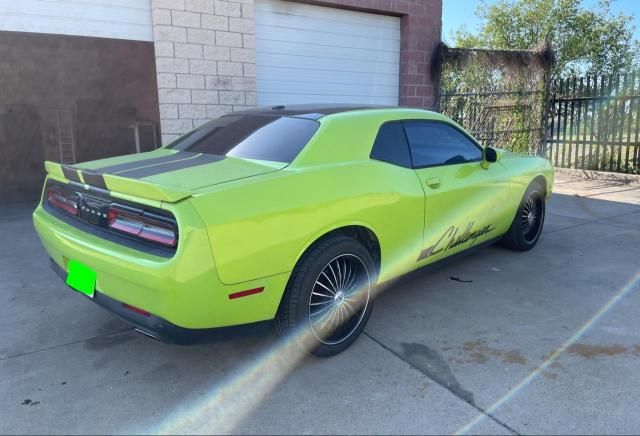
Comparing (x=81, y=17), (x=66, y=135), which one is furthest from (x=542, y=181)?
(x=66, y=135)

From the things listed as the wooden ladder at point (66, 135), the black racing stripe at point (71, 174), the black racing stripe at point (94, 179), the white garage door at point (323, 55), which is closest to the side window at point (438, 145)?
the black racing stripe at point (94, 179)

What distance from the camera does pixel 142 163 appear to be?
331 centimetres

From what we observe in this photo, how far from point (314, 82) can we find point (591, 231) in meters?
→ 4.60

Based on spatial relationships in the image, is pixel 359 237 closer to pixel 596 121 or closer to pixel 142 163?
pixel 142 163

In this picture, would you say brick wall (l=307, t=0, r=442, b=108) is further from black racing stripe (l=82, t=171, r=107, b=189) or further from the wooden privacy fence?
black racing stripe (l=82, t=171, r=107, b=189)

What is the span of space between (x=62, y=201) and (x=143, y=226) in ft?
3.42

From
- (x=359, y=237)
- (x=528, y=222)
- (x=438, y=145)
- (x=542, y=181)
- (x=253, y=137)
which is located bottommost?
(x=528, y=222)

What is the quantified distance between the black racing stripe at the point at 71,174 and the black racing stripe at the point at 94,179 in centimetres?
10

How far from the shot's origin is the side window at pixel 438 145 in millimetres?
3807

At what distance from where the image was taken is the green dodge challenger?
2.44m

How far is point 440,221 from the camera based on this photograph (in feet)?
12.4

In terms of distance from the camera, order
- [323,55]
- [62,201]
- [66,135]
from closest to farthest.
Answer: [62,201], [323,55], [66,135]

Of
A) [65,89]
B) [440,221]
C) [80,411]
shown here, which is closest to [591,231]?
[440,221]

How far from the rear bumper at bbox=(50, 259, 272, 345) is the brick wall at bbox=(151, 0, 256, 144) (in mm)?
4435
